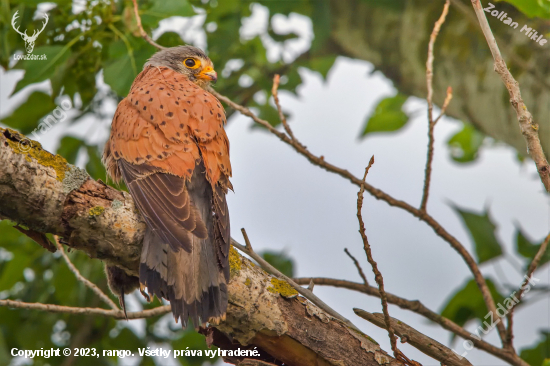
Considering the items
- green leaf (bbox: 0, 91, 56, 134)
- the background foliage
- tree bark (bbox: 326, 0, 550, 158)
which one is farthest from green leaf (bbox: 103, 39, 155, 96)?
tree bark (bbox: 326, 0, 550, 158)

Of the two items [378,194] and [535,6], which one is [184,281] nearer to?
[378,194]

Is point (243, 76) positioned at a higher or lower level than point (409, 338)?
higher

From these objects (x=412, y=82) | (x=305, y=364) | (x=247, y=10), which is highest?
(x=247, y=10)

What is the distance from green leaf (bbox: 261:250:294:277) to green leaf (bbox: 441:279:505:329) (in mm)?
1357

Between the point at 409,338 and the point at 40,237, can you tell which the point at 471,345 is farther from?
the point at 40,237

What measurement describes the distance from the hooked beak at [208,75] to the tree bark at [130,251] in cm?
162

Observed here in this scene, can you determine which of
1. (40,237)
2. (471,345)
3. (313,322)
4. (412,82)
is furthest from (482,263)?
(40,237)

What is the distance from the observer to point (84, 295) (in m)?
4.04

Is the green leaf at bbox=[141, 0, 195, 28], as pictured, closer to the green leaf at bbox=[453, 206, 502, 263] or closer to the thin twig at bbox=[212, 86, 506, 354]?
the thin twig at bbox=[212, 86, 506, 354]

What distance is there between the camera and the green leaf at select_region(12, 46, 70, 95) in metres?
2.96

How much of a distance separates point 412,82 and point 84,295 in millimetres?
2919

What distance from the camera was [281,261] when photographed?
461cm

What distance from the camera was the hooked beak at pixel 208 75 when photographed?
11.8ft

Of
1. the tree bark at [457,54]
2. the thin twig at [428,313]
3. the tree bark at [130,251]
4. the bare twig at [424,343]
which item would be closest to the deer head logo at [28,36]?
the tree bark at [130,251]
